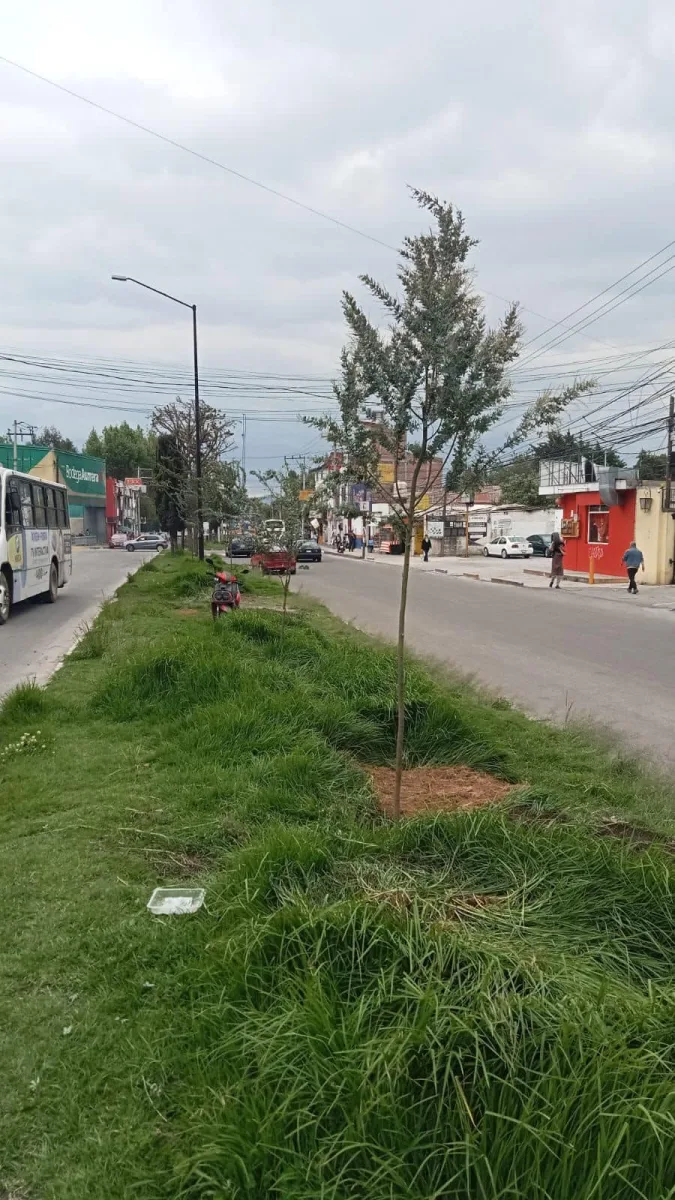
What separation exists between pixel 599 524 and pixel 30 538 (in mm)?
23093

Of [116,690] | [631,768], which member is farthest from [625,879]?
[116,690]

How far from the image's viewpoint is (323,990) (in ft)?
8.96

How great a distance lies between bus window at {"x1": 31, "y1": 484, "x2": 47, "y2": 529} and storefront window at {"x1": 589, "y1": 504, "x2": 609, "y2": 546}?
21512 millimetres

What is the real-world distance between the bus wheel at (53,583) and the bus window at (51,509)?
94 cm

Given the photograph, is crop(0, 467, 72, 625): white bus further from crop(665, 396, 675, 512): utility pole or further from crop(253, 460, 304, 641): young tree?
crop(665, 396, 675, 512): utility pole

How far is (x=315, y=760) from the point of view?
18.5ft

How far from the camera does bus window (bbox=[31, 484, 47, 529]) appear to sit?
1767cm

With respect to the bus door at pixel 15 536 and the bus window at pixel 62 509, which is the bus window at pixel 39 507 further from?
the bus window at pixel 62 509

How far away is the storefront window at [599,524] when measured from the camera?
3294cm

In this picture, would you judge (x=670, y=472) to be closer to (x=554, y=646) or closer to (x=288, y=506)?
(x=554, y=646)

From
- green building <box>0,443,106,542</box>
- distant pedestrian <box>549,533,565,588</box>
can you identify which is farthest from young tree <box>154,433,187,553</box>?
green building <box>0,443,106,542</box>

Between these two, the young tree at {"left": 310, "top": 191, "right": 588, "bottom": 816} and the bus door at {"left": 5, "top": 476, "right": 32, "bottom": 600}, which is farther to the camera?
the bus door at {"left": 5, "top": 476, "right": 32, "bottom": 600}

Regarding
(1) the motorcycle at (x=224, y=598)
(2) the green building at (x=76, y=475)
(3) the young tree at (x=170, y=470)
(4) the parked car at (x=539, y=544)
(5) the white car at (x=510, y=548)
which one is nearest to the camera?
(1) the motorcycle at (x=224, y=598)

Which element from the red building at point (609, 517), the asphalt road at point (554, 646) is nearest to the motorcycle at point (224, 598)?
the asphalt road at point (554, 646)
